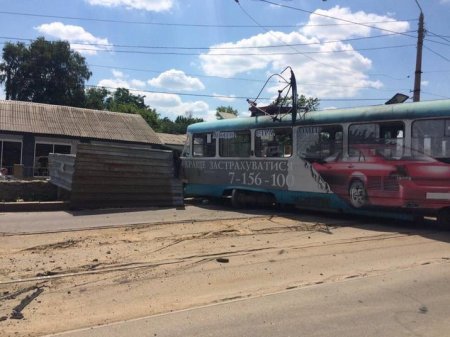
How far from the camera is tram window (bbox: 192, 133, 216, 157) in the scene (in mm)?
17922

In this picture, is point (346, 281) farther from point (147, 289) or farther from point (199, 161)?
point (199, 161)

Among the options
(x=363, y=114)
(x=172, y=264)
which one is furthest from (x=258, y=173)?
(x=172, y=264)

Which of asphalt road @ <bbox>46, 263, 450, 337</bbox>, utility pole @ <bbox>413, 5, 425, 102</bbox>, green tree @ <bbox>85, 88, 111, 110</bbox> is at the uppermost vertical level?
green tree @ <bbox>85, 88, 111, 110</bbox>

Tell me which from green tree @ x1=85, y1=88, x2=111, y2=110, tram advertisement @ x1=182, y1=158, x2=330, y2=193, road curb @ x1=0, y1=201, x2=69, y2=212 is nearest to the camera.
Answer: tram advertisement @ x1=182, y1=158, x2=330, y2=193

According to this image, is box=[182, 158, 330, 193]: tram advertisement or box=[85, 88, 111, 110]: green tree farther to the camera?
box=[85, 88, 111, 110]: green tree

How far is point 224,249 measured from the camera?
937 cm

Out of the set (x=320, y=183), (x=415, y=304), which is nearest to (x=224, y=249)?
(x=415, y=304)

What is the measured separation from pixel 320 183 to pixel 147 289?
8.40m

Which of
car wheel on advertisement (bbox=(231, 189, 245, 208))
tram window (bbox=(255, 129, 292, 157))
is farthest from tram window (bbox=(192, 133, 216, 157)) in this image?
tram window (bbox=(255, 129, 292, 157))

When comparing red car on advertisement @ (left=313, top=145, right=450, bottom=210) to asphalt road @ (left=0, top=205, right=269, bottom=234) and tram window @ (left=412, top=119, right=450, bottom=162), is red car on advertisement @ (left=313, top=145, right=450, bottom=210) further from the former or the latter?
asphalt road @ (left=0, top=205, right=269, bottom=234)

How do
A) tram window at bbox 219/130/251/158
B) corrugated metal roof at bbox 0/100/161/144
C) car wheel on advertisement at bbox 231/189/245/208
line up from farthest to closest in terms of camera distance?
corrugated metal roof at bbox 0/100/161/144 < car wheel on advertisement at bbox 231/189/245/208 < tram window at bbox 219/130/251/158

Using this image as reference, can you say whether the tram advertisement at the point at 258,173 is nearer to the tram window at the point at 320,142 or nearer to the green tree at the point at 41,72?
the tram window at the point at 320,142

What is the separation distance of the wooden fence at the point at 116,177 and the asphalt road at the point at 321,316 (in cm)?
1041

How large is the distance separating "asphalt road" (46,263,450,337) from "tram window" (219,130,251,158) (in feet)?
32.7
